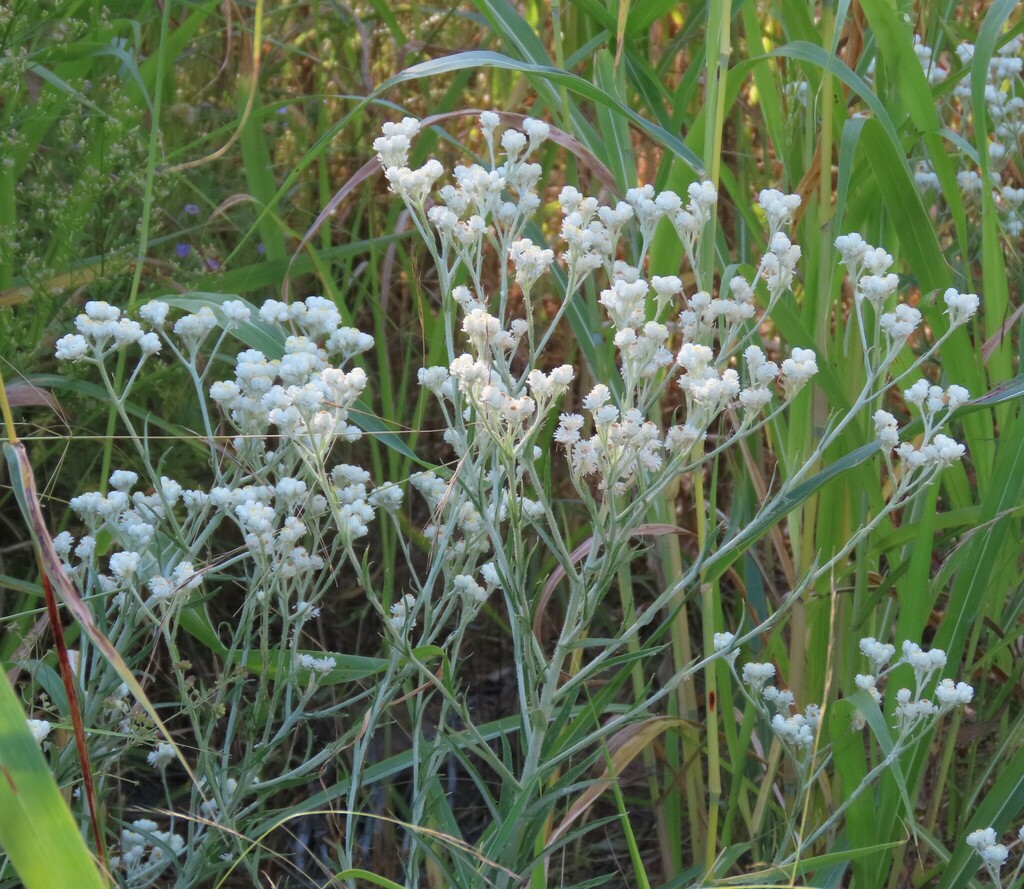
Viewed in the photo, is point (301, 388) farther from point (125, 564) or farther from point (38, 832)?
point (38, 832)

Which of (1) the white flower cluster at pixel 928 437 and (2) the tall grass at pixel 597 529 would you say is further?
(2) the tall grass at pixel 597 529

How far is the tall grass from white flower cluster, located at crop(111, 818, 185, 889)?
1.3 inches

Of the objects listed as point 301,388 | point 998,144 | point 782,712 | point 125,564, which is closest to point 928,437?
point 782,712

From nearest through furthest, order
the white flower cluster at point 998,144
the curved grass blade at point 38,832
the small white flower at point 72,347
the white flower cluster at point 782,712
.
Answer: the curved grass blade at point 38,832 → the small white flower at point 72,347 → the white flower cluster at point 782,712 → the white flower cluster at point 998,144

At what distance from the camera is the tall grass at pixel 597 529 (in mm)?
1152

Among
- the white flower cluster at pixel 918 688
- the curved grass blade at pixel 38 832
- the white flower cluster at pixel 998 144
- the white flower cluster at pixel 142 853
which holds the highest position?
the white flower cluster at pixel 998 144

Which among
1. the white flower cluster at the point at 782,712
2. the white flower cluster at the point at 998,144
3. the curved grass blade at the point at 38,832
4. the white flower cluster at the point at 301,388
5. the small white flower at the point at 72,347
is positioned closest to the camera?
the curved grass blade at the point at 38,832

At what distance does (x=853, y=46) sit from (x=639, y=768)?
1158mm

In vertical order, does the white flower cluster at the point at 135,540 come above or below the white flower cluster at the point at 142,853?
above

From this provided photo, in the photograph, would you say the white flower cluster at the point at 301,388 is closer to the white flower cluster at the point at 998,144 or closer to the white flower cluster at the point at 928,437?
the white flower cluster at the point at 928,437

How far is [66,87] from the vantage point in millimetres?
1584

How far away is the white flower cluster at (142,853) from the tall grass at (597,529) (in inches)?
1.3

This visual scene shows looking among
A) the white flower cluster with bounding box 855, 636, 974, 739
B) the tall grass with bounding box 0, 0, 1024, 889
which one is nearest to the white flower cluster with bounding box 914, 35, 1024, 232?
the tall grass with bounding box 0, 0, 1024, 889

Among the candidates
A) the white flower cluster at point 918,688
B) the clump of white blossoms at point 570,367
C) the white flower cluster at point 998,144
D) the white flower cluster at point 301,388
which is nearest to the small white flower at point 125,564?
the white flower cluster at point 301,388
